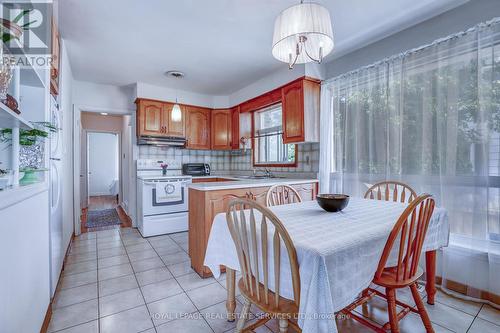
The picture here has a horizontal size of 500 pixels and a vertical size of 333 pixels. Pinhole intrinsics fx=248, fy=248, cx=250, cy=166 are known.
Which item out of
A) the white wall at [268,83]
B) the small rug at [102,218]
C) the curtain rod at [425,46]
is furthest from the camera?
the small rug at [102,218]

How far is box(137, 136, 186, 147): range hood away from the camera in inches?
159

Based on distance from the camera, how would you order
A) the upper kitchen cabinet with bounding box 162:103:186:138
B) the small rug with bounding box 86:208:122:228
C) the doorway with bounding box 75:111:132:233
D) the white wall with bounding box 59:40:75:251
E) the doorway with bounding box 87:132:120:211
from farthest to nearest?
1. the doorway with bounding box 87:132:120:211
2. the doorway with bounding box 75:111:132:233
3. the small rug with bounding box 86:208:122:228
4. the upper kitchen cabinet with bounding box 162:103:186:138
5. the white wall with bounding box 59:40:75:251

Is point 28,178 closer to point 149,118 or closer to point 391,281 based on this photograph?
point 391,281

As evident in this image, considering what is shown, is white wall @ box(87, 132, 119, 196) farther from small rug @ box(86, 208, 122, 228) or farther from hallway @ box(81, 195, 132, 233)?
small rug @ box(86, 208, 122, 228)

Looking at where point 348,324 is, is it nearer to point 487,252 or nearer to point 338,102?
point 487,252

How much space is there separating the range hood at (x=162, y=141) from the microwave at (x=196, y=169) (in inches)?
16.0

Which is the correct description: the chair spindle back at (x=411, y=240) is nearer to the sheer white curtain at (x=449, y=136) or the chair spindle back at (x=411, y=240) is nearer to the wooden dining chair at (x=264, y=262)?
the wooden dining chair at (x=264, y=262)

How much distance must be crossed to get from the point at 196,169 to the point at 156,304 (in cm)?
287

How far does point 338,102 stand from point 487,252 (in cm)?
194

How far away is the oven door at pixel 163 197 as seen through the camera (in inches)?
143

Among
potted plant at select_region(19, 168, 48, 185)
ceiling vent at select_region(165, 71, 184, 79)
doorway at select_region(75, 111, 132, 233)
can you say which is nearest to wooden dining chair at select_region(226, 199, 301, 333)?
potted plant at select_region(19, 168, 48, 185)

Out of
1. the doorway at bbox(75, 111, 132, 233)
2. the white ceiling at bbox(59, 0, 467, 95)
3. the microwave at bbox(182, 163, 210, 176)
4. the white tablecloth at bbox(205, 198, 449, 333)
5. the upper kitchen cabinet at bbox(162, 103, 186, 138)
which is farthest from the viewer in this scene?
the doorway at bbox(75, 111, 132, 233)

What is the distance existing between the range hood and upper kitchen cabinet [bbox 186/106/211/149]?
15cm

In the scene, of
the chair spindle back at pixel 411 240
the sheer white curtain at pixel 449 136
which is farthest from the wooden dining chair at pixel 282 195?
the chair spindle back at pixel 411 240
